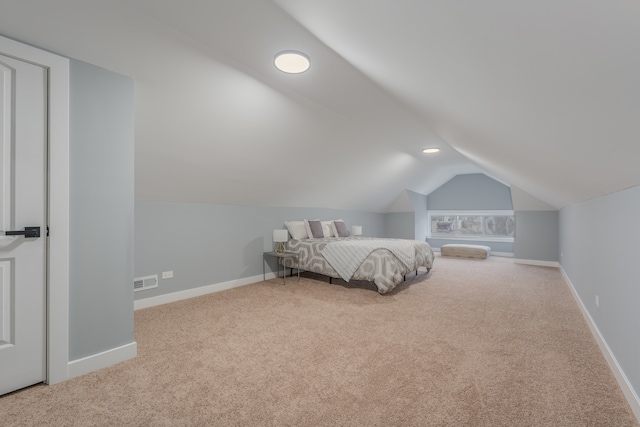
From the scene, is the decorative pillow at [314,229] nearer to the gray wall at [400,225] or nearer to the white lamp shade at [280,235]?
the white lamp shade at [280,235]

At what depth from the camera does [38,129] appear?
1.79 m

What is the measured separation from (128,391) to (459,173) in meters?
8.60

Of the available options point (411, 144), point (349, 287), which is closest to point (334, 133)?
point (411, 144)

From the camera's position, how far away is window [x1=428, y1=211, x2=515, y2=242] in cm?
802

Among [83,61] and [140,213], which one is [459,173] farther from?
[83,61]

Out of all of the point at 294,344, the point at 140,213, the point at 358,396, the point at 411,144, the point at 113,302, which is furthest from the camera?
the point at 411,144

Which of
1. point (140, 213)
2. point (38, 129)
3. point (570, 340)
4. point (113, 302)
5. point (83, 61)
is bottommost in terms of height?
point (570, 340)

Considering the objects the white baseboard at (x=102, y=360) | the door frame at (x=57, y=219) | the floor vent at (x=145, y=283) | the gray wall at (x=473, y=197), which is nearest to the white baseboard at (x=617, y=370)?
the white baseboard at (x=102, y=360)

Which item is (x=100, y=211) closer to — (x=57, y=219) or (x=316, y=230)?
(x=57, y=219)

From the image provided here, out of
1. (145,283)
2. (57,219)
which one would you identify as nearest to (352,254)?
(145,283)

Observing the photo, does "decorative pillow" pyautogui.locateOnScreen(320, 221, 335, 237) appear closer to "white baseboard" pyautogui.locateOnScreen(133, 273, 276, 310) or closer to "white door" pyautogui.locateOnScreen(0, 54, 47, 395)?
"white baseboard" pyautogui.locateOnScreen(133, 273, 276, 310)

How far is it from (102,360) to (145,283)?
145 cm

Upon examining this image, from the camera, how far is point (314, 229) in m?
5.21

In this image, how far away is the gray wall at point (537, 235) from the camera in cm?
617
